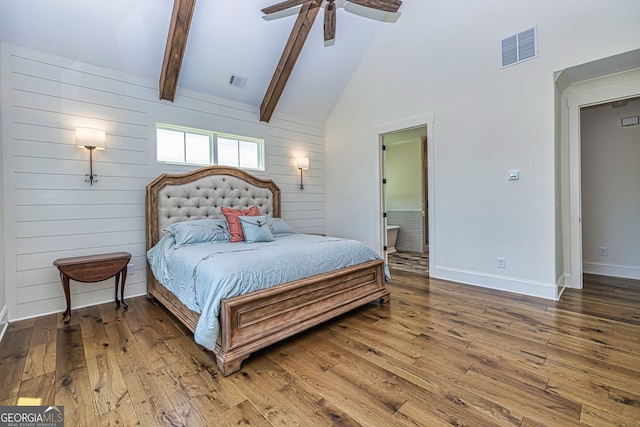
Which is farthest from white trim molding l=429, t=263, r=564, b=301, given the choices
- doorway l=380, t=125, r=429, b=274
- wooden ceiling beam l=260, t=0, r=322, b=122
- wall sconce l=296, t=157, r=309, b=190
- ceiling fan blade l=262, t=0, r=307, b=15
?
ceiling fan blade l=262, t=0, r=307, b=15

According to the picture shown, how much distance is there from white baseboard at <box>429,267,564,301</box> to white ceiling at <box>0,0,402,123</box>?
11.3ft

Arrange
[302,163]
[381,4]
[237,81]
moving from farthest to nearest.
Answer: [302,163], [237,81], [381,4]

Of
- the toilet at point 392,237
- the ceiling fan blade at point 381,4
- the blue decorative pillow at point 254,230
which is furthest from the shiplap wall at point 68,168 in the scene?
the toilet at point 392,237

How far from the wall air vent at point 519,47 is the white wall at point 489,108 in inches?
2.6

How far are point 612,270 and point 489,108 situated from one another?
2.92 meters

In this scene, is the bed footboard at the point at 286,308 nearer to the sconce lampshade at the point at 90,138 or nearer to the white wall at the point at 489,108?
the white wall at the point at 489,108

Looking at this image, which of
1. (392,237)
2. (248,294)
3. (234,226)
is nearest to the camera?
(248,294)

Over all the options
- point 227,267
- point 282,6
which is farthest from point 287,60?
point 227,267

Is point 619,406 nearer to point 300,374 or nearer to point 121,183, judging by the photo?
point 300,374

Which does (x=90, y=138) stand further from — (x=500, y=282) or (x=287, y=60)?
(x=500, y=282)

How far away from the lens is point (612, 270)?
13.4ft

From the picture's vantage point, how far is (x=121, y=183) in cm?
345

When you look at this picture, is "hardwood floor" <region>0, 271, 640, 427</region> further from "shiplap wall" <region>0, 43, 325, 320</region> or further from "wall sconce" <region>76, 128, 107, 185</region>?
"wall sconce" <region>76, 128, 107, 185</region>

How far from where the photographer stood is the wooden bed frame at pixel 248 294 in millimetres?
2037
